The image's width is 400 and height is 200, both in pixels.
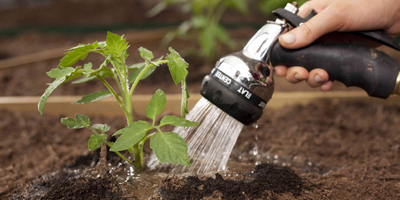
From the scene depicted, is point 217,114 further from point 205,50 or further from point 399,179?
point 205,50

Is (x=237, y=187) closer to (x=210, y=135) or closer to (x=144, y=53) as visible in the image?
(x=210, y=135)

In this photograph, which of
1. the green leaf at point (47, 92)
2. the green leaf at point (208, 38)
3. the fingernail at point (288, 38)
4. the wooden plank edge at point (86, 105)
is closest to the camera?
the green leaf at point (47, 92)

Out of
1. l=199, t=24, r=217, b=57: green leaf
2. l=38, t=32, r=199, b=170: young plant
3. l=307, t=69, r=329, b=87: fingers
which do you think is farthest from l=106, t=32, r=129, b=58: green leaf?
l=199, t=24, r=217, b=57: green leaf

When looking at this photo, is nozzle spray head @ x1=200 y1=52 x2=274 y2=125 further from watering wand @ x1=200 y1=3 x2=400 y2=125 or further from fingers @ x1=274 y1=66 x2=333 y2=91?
fingers @ x1=274 y1=66 x2=333 y2=91

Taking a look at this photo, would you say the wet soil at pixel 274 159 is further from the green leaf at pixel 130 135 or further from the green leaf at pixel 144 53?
the green leaf at pixel 144 53

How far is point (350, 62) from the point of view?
1014 mm

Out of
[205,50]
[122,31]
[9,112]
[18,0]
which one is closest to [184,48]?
[205,50]

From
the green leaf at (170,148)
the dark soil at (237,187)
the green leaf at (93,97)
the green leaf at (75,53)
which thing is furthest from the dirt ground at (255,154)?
the green leaf at (75,53)

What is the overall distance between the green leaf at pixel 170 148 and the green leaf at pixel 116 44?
0.78 ft

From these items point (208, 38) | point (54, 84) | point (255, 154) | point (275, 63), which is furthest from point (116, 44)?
point (208, 38)

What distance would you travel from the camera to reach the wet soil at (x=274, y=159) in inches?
35.4

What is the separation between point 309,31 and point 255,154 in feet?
1.84

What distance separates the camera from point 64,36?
10.1ft

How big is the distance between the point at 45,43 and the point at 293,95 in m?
2.18
